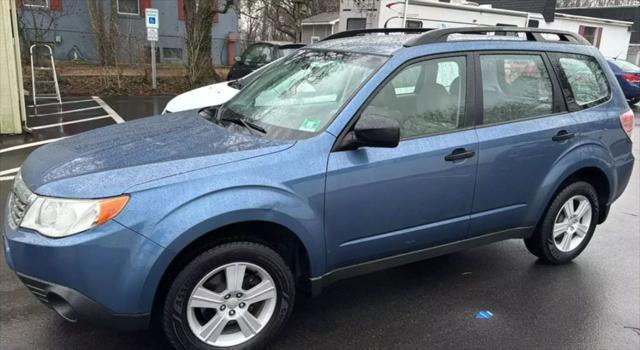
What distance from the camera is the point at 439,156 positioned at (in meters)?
3.30

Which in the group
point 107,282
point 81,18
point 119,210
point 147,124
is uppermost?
point 81,18

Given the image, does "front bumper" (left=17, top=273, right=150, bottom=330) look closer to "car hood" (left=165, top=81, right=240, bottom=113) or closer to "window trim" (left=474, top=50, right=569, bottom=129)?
"window trim" (left=474, top=50, right=569, bottom=129)

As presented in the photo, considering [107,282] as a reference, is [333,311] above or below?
below

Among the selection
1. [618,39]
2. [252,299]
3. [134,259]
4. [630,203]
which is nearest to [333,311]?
[252,299]

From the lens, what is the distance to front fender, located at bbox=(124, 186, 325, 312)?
2521 mm

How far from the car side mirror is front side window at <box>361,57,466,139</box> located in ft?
0.83

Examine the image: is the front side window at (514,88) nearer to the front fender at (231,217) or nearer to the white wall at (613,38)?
the front fender at (231,217)

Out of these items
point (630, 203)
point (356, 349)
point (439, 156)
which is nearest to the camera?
point (356, 349)

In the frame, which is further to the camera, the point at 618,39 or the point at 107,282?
the point at 618,39

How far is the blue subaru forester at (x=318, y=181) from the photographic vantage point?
2.51m

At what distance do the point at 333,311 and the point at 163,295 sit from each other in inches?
48.6

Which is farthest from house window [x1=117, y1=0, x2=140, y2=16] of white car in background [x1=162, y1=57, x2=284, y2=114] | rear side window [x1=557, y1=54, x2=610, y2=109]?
rear side window [x1=557, y1=54, x2=610, y2=109]

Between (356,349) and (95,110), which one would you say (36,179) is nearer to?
(356,349)

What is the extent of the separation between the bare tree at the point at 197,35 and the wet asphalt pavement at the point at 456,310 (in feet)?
39.1
